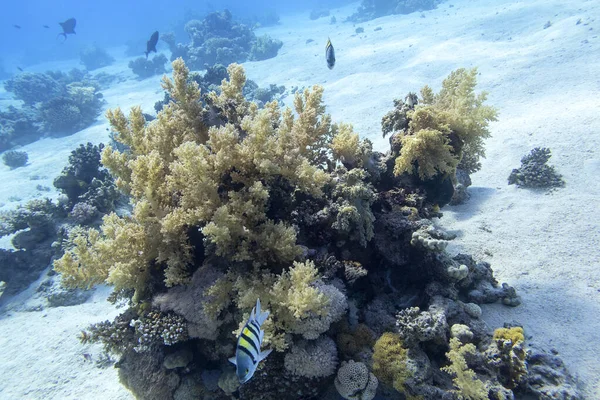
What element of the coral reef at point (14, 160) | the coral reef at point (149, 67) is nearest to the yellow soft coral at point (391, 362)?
the coral reef at point (14, 160)

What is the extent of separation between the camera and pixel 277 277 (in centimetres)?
307

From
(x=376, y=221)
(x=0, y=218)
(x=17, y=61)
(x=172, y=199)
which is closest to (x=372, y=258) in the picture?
(x=376, y=221)

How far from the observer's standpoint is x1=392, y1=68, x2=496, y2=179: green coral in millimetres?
4160

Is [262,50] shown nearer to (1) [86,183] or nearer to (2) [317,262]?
(1) [86,183]

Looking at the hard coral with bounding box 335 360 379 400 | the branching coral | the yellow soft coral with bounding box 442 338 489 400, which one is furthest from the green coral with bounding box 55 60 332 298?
the branching coral

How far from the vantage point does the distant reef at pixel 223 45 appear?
22.0 m

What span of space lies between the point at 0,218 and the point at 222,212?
29.7ft

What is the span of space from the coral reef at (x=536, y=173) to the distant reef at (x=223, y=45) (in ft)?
63.0

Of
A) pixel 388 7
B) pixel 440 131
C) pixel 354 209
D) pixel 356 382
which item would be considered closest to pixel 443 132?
pixel 440 131

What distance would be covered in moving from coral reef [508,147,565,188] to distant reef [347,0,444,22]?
86.2ft

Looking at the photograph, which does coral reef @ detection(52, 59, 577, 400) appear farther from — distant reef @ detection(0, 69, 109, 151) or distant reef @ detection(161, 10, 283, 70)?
distant reef @ detection(161, 10, 283, 70)

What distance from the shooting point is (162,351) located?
333 centimetres

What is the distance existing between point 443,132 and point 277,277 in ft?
10.1

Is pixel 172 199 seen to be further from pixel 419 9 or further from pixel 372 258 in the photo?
pixel 419 9
